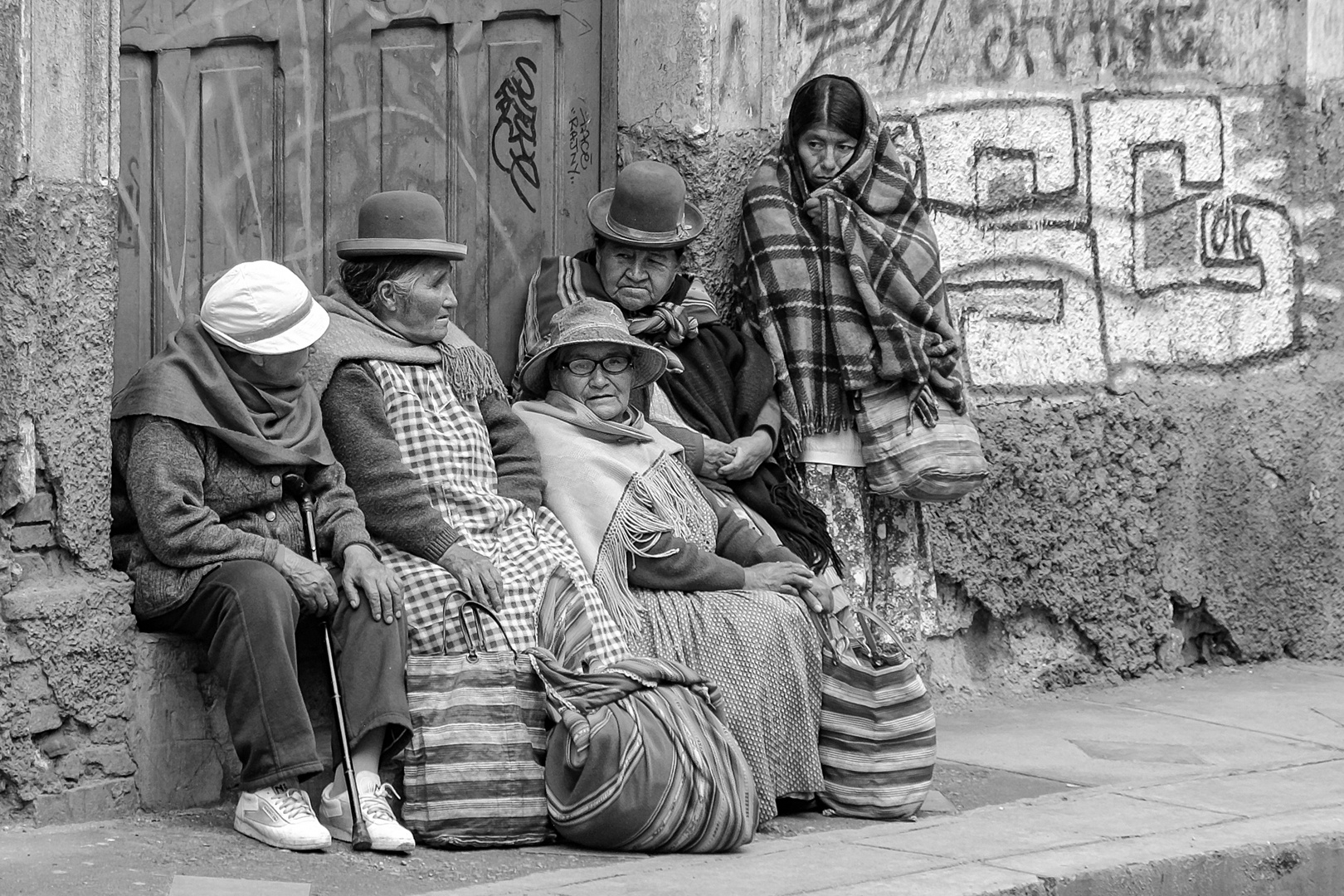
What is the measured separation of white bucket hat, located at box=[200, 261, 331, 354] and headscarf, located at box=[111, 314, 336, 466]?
0.25 feet

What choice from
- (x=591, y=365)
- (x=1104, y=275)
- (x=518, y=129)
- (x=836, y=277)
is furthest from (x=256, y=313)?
(x=1104, y=275)

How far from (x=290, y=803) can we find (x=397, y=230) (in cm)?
150

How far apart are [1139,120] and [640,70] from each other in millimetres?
1924

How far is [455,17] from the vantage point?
18.6 ft

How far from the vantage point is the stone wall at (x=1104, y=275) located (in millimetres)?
6219

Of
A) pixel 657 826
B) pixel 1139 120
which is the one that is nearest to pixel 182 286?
pixel 657 826

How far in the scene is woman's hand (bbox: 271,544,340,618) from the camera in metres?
4.53

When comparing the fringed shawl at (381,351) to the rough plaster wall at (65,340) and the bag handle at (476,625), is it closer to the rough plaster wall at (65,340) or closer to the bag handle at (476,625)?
the rough plaster wall at (65,340)

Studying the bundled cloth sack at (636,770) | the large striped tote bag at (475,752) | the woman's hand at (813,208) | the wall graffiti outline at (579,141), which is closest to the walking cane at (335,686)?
the large striped tote bag at (475,752)

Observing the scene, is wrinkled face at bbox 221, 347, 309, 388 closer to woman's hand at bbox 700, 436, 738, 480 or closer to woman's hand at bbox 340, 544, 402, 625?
woman's hand at bbox 340, 544, 402, 625

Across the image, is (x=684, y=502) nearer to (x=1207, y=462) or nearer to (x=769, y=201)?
(x=769, y=201)

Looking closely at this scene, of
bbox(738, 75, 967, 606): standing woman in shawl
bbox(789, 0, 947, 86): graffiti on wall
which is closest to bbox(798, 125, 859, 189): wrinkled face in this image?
bbox(738, 75, 967, 606): standing woman in shawl

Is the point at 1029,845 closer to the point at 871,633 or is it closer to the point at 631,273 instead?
the point at 871,633

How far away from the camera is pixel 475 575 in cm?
478
